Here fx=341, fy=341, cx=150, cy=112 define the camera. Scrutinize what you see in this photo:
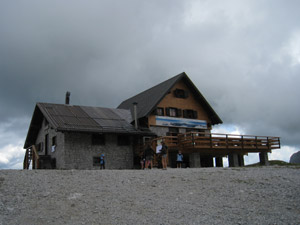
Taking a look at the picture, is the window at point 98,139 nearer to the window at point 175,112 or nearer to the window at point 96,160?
the window at point 96,160

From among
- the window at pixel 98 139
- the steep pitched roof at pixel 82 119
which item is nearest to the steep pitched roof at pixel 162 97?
the steep pitched roof at pixel 82 119

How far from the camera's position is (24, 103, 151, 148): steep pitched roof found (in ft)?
84.6

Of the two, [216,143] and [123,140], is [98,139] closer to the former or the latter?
[123,140]

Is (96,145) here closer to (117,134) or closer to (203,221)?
(117,134)

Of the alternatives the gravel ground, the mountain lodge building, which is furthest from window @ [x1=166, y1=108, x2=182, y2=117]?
the gravel ground

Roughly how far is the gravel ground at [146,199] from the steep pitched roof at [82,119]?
33.1 feet

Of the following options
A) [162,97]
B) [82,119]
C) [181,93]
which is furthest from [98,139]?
[181,93]

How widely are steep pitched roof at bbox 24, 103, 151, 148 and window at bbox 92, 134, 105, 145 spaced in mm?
811

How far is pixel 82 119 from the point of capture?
2792 centimetres

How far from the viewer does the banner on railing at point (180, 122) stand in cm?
3006

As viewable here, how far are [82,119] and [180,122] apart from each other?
901 cm

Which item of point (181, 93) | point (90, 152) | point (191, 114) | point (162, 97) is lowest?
point (90, 152)

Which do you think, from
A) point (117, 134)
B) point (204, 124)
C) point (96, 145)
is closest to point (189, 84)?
point (204, 124)

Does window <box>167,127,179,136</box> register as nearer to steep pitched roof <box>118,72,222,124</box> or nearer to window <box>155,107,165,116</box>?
window <box>155,107,165,116</box>
